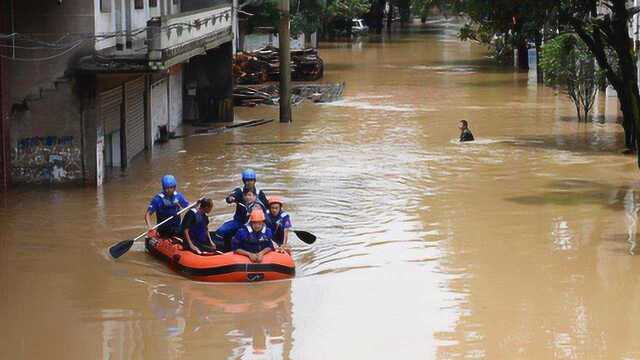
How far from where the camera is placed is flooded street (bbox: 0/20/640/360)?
49.2ft

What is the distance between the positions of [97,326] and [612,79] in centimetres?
1822

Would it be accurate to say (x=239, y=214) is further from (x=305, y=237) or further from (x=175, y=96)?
(x=175, y=96)

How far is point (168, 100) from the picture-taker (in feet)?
118

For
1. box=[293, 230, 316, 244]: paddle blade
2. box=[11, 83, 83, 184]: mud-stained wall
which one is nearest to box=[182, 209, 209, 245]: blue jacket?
box=[293, 230, 316, 244]: paddle blade

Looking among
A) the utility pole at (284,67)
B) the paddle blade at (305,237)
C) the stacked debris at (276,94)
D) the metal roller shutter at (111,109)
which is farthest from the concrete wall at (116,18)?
the stacked debris at (276,94)

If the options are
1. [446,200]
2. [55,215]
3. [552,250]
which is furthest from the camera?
[446,200]

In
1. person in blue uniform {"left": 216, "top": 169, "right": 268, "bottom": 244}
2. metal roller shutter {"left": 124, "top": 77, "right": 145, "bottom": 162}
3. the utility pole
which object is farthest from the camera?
the utility pole

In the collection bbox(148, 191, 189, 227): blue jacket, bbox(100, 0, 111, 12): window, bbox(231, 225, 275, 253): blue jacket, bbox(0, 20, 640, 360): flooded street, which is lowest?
bbox(0, 20, 640, 360): flooded street

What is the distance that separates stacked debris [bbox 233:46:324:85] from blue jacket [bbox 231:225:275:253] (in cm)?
3190

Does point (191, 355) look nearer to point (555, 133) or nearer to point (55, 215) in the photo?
point (55, 215)

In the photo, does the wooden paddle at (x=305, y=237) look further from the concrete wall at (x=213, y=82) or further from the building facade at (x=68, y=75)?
the concrete wall at (x=213, y=82)

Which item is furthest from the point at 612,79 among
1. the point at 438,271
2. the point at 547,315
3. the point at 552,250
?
the point at 547,315

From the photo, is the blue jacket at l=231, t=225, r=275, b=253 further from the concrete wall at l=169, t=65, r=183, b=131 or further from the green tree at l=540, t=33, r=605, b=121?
the green tree at l=540, t=33, r=605, b=121

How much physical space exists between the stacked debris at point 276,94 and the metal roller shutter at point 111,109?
16.2m
